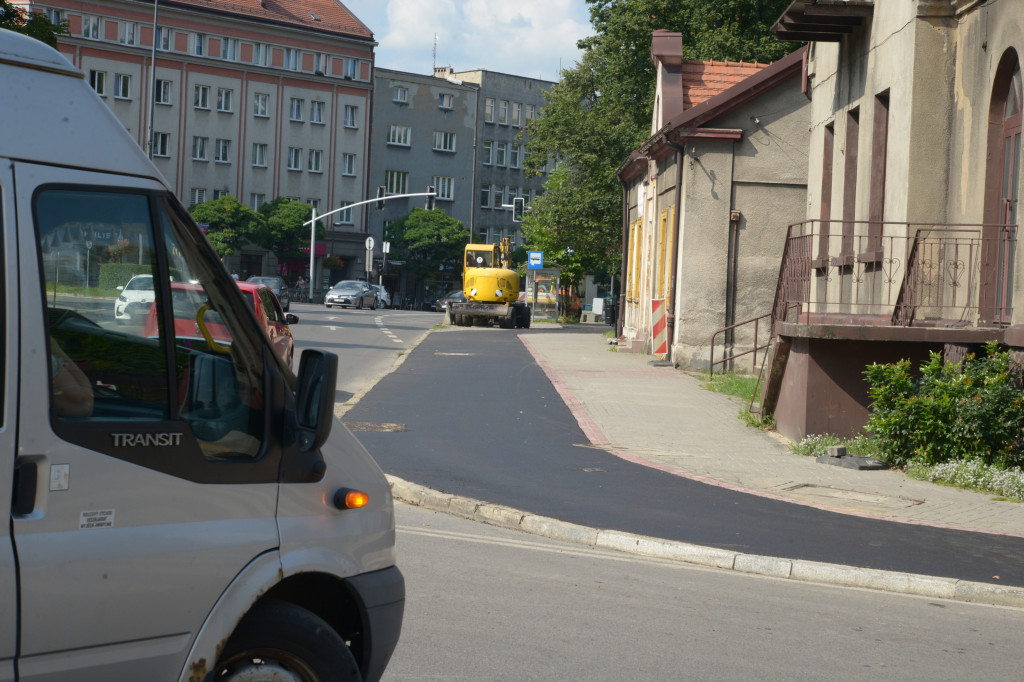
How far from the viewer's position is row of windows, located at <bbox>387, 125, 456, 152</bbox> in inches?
3255

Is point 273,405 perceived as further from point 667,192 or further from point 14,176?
point 667,192

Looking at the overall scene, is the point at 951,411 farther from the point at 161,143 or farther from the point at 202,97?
the point at 202,97

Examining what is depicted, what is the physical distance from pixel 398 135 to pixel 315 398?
3198 inches

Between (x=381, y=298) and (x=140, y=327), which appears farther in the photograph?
(x=381, y=298)

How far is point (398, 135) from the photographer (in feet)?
273

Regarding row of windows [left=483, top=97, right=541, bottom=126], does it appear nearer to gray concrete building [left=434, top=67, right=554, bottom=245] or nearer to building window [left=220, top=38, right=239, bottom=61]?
gray concrete building [left=434, top=67, right=554, bottom=245]

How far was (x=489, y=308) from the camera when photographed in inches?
1695

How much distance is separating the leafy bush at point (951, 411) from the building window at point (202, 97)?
65.1 meters

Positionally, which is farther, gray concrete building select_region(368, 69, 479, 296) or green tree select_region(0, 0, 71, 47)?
gray concrete building select_region(368, 69, 479, 296)

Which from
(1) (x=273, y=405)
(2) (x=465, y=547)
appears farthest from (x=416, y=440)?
(1) (x=273, y=405)

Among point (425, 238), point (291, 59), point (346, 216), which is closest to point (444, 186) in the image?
point (425, 238)

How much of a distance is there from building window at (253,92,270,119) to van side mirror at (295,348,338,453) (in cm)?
7282

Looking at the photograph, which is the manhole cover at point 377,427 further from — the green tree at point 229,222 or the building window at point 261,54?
the building window at point 261,54

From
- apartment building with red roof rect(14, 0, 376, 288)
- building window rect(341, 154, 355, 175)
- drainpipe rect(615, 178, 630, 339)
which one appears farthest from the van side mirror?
building window rect(341, 154, 355, 175)
